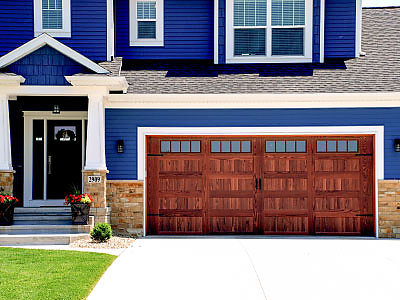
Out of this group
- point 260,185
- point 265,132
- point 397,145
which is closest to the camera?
point 397,145

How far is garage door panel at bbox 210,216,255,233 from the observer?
38.1 ft

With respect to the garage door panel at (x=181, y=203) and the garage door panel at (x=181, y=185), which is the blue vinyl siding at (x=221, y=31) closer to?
the garage door panel at (x=181, y=185)

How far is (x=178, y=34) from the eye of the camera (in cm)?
1297

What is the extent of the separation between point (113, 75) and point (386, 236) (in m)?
7.03

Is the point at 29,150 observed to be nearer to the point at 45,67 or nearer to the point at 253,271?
the point at 45,67

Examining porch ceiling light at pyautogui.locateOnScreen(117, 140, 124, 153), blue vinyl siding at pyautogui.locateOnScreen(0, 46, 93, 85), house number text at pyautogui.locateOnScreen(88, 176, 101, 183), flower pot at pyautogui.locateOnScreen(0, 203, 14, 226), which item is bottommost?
flower pot at pyautogui.locateOnScreen(0, 203, 14, 226)

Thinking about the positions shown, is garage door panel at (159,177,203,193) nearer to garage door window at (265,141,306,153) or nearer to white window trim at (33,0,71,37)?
garage door window at (265,141,306,153)

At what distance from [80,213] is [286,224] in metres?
4.63

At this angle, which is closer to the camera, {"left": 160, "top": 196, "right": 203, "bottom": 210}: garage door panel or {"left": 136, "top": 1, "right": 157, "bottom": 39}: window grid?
{"left": 160, "top": 196, "right": 203, "bottom": 210}: garage door panel

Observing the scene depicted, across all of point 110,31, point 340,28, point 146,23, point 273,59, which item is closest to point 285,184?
point 273,59

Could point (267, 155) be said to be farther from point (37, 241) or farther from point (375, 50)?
point (37, 241)

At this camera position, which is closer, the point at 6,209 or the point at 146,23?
the point at 6,209

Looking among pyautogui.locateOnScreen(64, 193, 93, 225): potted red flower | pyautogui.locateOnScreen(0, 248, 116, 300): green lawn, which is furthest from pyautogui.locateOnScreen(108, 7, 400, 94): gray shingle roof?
pyautogui.locateOnScreen(0, 248, 116, 300): green lawn

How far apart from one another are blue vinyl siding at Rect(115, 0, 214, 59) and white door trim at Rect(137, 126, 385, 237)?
2.43 meters
